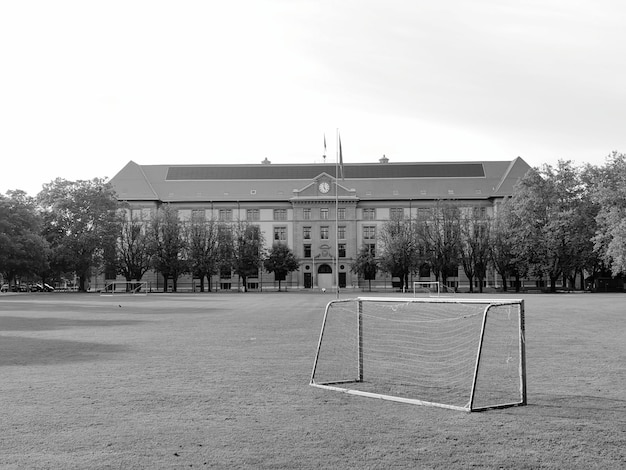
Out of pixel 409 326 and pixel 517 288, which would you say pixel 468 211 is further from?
pixel 409 326

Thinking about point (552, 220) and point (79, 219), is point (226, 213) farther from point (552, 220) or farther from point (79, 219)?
point (552, 220)

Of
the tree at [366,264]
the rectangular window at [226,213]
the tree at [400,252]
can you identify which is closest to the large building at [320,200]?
the rectangular window at [226,213]

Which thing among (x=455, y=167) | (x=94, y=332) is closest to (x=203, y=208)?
(x=455, y=167)

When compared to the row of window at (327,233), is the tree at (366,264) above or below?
below

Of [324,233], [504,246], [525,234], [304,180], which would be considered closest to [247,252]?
[324,233]

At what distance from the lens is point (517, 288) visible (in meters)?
92.9

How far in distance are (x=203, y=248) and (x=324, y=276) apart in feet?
Answer: 81.4

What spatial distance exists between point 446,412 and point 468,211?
294ft

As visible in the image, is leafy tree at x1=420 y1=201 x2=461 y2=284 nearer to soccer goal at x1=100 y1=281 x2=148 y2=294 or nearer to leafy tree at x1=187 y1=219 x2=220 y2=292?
leafy tree at x1=187 y1=219 x2=220 y2=292

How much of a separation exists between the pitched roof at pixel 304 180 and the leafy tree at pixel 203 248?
16.9 m

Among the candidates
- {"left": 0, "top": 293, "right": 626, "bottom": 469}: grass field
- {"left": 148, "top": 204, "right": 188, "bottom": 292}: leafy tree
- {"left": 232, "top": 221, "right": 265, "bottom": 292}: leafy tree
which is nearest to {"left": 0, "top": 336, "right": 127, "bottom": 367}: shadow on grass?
{"left": 0, "top": 293, "right": 626, "bottom": 469}: grass field

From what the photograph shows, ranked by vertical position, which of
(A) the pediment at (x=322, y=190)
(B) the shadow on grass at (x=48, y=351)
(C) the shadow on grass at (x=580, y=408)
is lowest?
(C) the shadow on grass at (x=580, y=408)

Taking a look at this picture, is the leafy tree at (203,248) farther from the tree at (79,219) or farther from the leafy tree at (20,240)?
the leafy tree at (20,240)

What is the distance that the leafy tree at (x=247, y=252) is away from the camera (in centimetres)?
9638
